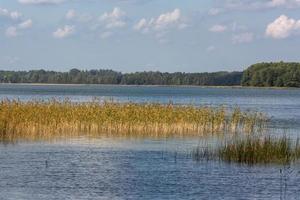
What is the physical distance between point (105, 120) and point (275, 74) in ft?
476

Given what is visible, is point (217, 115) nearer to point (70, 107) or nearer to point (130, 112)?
point (130, 112)

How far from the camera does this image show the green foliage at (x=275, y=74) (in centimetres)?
17688

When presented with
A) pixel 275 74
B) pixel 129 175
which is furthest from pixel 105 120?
pixel 275 74

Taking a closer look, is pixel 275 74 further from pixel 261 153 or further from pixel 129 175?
pixel 129 175

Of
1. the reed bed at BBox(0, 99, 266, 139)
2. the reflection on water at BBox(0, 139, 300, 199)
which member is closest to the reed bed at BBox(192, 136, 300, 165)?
the reflection on water at BBox(0, 139, 300, 199)

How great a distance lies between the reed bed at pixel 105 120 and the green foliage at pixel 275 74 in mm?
139859

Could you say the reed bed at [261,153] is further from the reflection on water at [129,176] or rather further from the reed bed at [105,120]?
the reed bed at [105,120]

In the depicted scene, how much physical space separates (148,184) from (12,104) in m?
16.4

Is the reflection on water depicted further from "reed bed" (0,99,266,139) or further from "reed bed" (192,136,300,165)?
"reed bed" (0,99,266,139)

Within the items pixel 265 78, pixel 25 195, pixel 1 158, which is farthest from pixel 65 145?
pixel 265 78

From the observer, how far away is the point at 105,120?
122ft

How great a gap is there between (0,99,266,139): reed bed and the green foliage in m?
140

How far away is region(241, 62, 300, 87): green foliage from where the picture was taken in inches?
6964

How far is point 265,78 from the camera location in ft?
595
